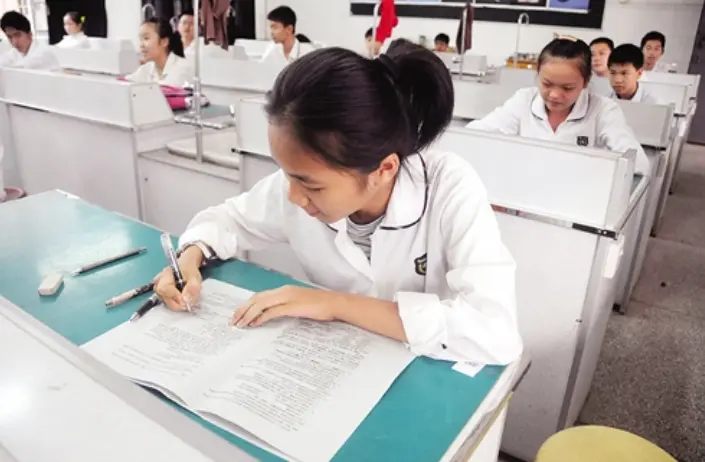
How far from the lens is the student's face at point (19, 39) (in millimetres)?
4453

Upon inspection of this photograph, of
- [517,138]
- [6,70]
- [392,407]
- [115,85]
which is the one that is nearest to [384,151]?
[392,407]

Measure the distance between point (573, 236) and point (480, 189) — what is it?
62 centimetres

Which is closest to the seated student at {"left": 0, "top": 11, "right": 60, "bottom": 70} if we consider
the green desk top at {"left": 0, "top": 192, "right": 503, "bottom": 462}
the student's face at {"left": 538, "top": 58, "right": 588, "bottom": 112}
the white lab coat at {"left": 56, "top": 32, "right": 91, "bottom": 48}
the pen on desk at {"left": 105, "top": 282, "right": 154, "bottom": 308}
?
the white lab coat at {"left": 56, "top": 32, "right": 91, "bottom": 48}

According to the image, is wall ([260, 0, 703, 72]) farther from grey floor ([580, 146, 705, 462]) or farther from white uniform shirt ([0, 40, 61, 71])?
grey floor ([580, 146, 705, 462])

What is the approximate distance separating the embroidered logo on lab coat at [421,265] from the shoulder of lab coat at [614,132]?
1.22m

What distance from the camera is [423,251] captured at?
1129mm

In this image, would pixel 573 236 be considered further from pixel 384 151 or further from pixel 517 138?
pixel 384 151

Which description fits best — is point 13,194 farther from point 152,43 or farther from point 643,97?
point 643,97

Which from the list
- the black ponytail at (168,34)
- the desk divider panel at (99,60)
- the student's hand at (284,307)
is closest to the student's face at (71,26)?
the desk divider panel at (99,60)

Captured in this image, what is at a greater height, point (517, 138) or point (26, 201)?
point (517, 138)

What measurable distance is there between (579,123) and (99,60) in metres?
4.25

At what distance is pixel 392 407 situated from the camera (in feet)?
2.57

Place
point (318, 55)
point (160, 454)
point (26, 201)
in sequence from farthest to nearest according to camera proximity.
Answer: point (26, 201) → point (318, 55) → point (160, 454)

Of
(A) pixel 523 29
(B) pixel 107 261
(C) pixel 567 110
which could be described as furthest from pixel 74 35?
(B) pixel 107 261
